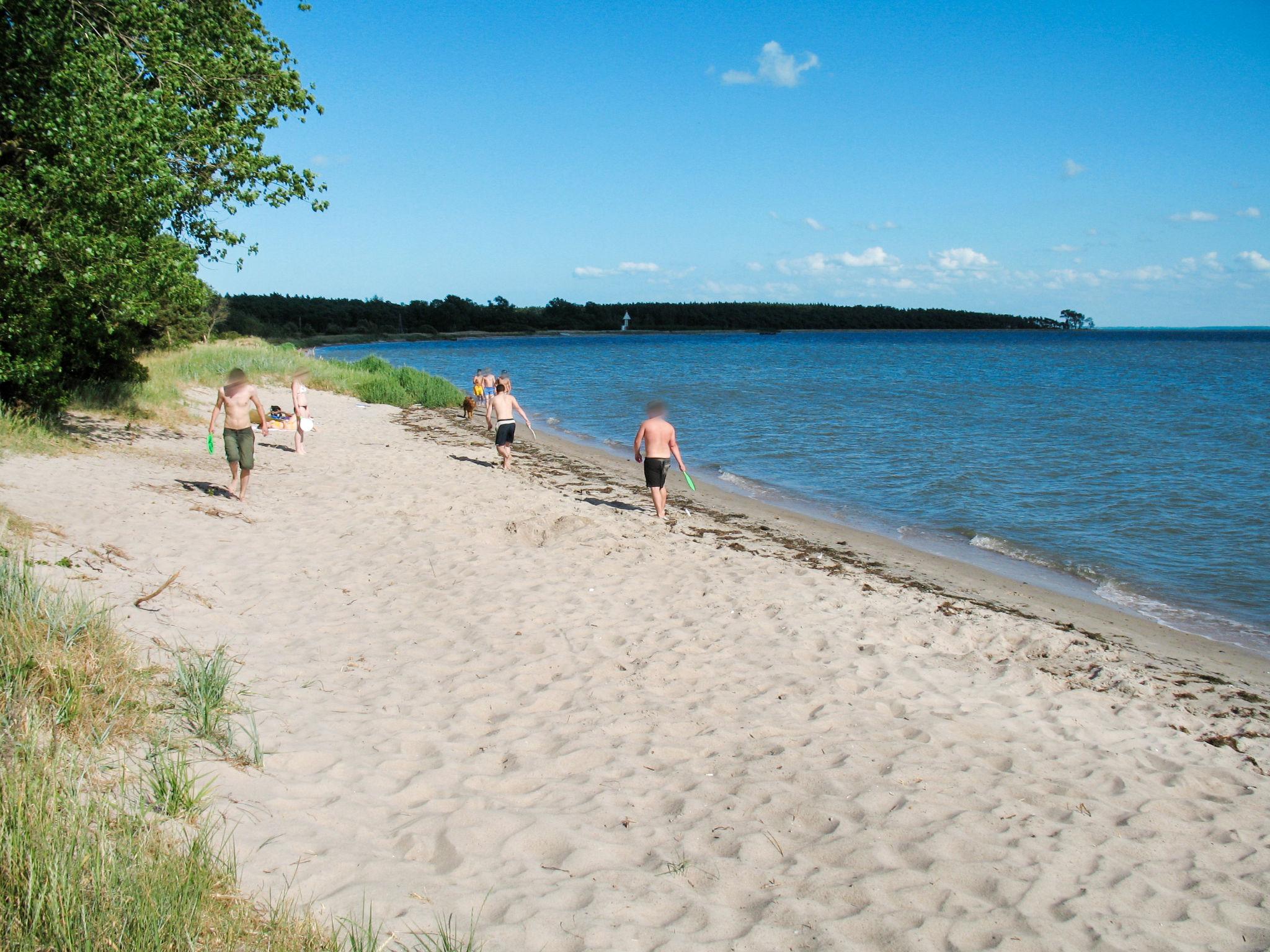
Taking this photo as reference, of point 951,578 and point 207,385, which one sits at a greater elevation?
point 207,385

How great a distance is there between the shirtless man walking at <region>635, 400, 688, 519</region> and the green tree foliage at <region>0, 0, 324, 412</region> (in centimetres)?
645

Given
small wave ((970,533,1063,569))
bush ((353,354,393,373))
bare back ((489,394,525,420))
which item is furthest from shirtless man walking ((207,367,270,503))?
bush ((353,354,393,373))

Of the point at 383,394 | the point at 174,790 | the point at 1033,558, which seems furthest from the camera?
the point at 383,394

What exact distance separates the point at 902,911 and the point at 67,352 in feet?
50.9

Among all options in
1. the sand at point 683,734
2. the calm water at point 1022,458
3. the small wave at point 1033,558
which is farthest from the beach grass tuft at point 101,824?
the small wave at point 1033,558

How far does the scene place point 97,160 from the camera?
10.1m

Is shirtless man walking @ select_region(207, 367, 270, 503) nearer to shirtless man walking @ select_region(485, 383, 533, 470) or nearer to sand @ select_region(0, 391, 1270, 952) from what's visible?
sand @ select_region(0, 391, 1270, 952)

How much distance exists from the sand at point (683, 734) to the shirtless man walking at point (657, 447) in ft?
4.05

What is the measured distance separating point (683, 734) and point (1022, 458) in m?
18.0

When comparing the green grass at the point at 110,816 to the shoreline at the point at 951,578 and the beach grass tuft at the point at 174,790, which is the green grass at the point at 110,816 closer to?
the beach grass tuft at the point at 174,790

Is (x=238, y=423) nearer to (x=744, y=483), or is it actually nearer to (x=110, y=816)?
(x=110, y=816)

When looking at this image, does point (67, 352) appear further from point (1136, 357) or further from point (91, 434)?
point (1136, 357)

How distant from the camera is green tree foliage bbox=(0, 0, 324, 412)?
1009cm

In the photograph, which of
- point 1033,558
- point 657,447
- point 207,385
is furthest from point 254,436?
point 207,385
